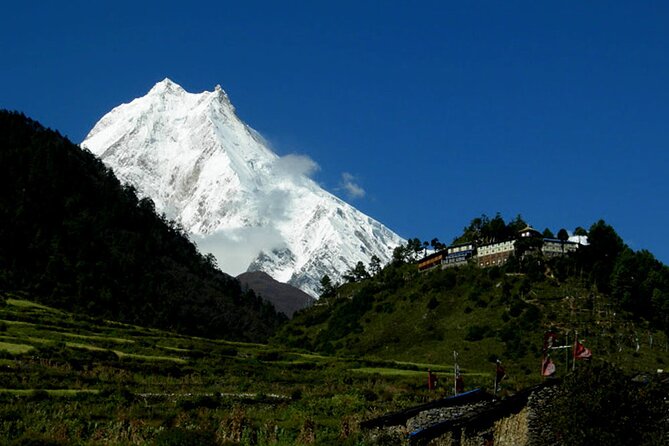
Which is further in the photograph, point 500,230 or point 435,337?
point 500,230

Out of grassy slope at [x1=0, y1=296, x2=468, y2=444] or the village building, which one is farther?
the village building

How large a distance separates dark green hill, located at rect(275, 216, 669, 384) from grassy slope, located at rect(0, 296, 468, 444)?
35.3m

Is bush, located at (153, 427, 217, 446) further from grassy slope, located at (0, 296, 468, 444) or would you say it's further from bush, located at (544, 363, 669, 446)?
bush, located at (544, 363, 669, 446)

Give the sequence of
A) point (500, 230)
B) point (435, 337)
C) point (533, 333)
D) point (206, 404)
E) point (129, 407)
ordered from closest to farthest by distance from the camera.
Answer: point (129, 407) → point (206, 404) → point (533, 333) → point (435, 337) → point (500, 230)

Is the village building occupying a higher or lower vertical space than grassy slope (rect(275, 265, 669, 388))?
higher

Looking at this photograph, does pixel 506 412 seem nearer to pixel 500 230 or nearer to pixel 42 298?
pixel 42 298

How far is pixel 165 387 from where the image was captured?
233 ft

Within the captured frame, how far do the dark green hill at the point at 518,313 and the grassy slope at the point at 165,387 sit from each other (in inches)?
1391

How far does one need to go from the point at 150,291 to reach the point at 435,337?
6867 cm

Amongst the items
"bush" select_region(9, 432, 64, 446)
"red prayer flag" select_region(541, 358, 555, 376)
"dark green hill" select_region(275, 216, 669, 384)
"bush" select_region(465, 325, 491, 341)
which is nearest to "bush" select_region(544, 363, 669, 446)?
"red prayer flag" select_region(541, 358, 555, 376)

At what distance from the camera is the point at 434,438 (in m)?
36.9

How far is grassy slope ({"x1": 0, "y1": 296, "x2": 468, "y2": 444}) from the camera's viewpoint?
42.0 metres

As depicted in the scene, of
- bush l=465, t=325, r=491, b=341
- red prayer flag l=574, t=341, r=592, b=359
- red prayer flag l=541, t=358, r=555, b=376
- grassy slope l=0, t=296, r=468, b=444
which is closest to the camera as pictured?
red prayer flag l=574, t=341, r=592, b=359

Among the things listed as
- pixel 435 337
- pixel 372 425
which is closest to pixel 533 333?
pixel 435 337
